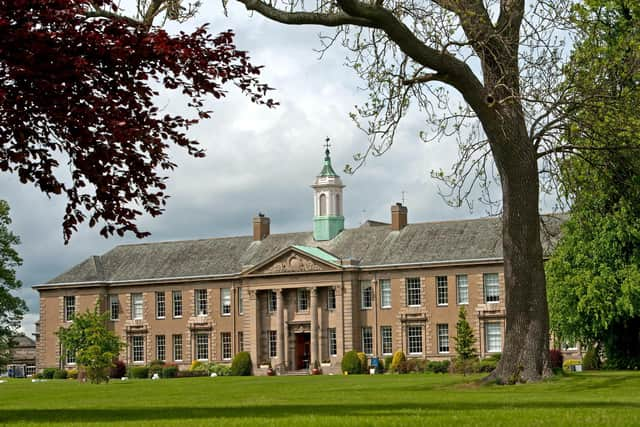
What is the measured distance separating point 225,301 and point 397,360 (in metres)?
14.6

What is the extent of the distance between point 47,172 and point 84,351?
3871 cm

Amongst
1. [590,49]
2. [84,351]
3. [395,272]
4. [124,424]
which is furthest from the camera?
[395,272]

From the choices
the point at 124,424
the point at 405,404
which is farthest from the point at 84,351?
the point at 124,424

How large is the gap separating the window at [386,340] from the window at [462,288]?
507cm

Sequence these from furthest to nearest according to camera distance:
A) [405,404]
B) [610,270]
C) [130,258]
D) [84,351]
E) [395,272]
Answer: [130,258]
[395,272]
[84,351]
[610,270]
[405,404]

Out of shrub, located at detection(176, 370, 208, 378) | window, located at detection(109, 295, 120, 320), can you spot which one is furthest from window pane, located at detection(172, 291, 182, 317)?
shrub, located at detection(176, 370, 208, 378)

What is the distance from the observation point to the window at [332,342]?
235ft

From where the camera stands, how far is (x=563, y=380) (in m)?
29.3

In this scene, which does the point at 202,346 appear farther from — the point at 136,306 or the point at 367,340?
the point at 367,340

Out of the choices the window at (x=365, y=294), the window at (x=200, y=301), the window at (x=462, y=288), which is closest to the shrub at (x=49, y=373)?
the window at (x=200, y=301)

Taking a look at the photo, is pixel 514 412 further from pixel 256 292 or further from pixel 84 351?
pixel 256 292

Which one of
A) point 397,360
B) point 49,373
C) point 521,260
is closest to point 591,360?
point 397,360

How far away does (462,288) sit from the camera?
68.7 meters

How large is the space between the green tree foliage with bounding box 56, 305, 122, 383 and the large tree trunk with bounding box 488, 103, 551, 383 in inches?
1203
